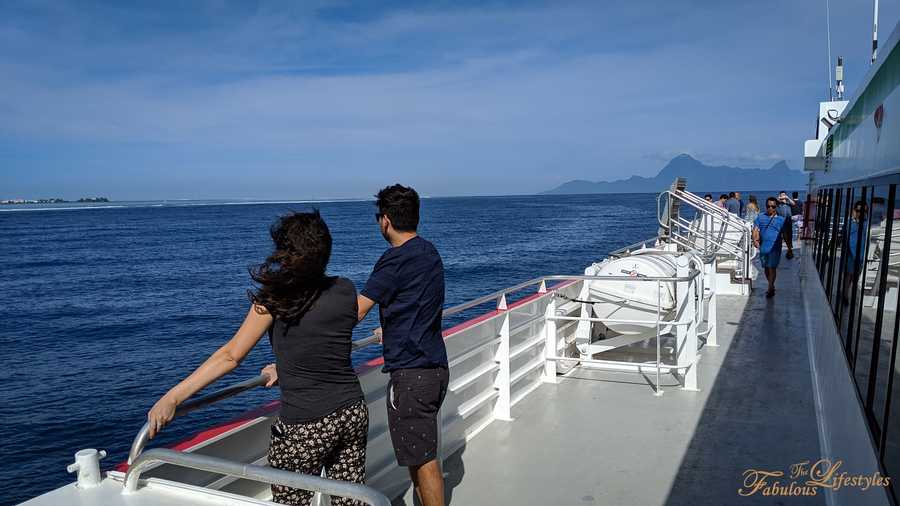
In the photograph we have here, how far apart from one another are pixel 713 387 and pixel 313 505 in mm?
4534

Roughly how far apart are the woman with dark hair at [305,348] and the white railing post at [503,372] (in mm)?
2648

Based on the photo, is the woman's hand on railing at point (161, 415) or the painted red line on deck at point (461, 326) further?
the painted red line on deck at point (461, 326)

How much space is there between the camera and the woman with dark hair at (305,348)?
2102 millimetres

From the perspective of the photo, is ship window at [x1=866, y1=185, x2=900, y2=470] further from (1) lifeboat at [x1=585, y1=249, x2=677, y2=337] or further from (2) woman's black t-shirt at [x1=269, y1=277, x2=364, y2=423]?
(1) lifeboat at [x1=585, y1=249, x2=677, y2=337]

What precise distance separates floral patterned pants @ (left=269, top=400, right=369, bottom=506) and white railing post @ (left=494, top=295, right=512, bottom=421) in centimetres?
263

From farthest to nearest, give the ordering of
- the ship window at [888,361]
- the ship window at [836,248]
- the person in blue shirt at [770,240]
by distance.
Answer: the person in blue shirt at [770,240] < the ship window at [836,248] < the ship window at [888,361]

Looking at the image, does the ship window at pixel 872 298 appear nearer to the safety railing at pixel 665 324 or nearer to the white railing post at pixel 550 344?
the safety railing at pixel 665 324

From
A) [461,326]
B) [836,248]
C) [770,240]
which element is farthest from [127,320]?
[836,248]

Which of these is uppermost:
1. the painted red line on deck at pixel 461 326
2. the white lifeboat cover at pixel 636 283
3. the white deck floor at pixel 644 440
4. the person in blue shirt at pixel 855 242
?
the person in blue shirt at pixel 855 242

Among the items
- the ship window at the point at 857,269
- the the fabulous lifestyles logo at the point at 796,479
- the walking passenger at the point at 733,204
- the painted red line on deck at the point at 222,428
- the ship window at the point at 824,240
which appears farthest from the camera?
the walking passenger at the point at 733,204


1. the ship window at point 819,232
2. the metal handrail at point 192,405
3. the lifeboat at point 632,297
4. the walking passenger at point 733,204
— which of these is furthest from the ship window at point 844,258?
the walking passenger at point 733,204

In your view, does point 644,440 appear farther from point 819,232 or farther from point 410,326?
point 819,232

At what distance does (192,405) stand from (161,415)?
0.15 metres

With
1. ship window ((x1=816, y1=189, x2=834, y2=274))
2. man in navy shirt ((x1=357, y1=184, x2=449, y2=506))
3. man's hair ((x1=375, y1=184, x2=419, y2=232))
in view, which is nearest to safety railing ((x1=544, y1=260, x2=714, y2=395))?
ship window ((x1=816, y1=189, x2=834, y2=274))
